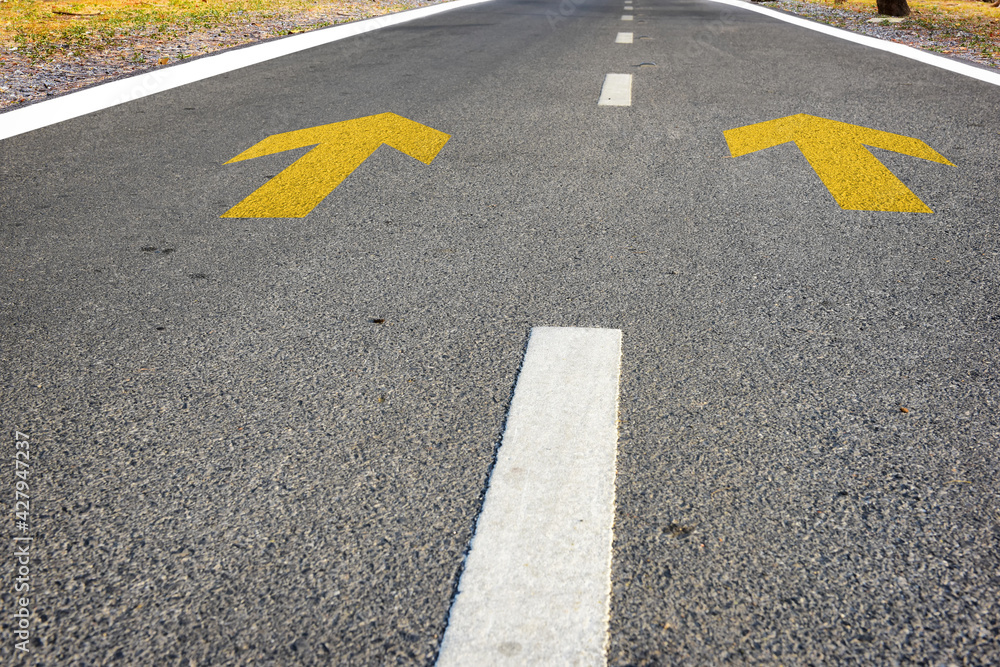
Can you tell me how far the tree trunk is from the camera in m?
13.6

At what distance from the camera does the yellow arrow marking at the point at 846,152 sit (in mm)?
3961

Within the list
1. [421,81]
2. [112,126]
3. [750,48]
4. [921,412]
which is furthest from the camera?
[750,48]

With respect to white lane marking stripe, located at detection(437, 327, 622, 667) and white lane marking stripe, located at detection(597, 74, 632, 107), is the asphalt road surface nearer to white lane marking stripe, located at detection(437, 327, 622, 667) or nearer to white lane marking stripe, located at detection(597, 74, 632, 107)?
white lane marking stripe, located at detection(437, 327, 622, 667)

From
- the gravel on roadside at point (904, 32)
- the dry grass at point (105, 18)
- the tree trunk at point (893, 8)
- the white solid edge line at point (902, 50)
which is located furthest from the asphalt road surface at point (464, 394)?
the tree trunk at point (893, 8)

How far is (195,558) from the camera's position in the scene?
1.68 m

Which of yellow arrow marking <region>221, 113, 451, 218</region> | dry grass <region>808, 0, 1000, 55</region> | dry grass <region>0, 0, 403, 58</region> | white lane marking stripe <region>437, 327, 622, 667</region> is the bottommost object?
dry grass <region>808, 0, 1000, 55</region>

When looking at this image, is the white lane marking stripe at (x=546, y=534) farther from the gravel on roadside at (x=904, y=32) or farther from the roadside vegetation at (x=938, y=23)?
the roadside vegetation at (x=938, y=23)

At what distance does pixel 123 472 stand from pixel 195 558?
432 mm

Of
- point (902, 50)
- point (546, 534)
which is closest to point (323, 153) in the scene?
point (546, 534)

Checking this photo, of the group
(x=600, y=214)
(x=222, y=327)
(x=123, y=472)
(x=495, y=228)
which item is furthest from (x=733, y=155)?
(x=123, y=472)

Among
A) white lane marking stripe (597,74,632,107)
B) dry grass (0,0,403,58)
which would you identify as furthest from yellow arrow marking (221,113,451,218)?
dry grass (0,0,403,58)

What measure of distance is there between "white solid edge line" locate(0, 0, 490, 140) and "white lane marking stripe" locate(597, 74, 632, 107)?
4034 mm

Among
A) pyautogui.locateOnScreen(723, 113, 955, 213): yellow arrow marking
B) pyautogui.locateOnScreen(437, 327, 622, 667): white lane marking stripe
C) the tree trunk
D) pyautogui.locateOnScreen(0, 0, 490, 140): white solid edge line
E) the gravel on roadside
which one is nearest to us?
pyautogui.locateOnScreen(437, 327, 622, 667): white lane marking stripe

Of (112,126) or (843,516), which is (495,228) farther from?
(112,126)
